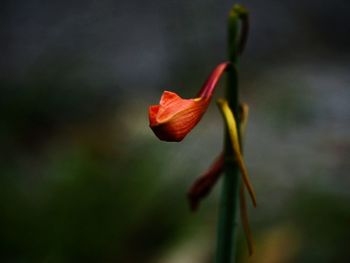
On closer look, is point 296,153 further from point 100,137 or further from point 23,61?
point 23,61

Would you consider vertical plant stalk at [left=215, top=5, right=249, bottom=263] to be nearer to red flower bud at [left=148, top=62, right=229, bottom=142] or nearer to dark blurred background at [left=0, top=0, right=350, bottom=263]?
red flower bud at [left=148, top=62, right=229, bottom=142]

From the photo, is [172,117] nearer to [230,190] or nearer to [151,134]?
[230,190]

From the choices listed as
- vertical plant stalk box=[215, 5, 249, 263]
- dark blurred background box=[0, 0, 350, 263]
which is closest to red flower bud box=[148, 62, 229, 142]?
vertical plant stalk box=[215, 5, 249, 263]

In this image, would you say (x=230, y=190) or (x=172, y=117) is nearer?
(x=172, y=117)

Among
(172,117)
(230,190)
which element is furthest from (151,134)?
(172,117)

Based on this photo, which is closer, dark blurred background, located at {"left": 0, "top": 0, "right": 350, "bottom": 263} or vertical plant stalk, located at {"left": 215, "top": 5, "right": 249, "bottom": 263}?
vertical plant stalk, located at {"left": 215, "top": 5, "right": 249, "bottom": 263}

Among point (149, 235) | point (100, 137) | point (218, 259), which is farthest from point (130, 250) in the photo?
point (218, 259)

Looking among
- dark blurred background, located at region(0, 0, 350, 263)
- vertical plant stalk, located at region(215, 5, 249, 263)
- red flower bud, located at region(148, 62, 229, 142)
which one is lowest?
dark blurred background, located at region(0, 0, 350, 263)

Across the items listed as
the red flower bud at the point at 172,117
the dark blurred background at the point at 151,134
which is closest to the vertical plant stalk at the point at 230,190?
the red flower bud at the point at 172,117
